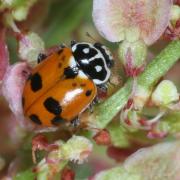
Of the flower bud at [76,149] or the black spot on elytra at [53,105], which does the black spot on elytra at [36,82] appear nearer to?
the black spot on elytra at [53,105]

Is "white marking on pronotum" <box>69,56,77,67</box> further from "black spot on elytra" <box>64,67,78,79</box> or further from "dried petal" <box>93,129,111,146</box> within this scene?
"dried petal" <box>93,129,111,146</box>

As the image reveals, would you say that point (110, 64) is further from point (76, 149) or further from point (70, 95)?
point (76, 149)

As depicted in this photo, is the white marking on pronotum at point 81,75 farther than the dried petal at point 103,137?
Yes

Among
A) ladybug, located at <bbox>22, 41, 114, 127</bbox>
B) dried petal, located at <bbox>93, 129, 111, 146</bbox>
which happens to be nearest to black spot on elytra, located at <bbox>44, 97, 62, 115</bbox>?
ladybug, located at <bbox>22, 41, 114, 127</bbox>

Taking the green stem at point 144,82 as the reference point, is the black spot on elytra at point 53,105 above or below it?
above

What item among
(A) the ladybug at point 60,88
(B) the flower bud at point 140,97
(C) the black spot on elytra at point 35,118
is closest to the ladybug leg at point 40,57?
(A) the ladybug at point 60,88

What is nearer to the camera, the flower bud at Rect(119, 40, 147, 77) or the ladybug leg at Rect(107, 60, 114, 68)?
the flower bud at Rect(119, 40, 147, 77)

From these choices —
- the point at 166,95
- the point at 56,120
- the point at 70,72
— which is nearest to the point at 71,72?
the point at 70,72

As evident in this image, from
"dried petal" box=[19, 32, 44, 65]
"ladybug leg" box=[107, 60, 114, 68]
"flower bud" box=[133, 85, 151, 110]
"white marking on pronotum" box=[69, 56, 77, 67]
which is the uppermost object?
"dried petal" box=[19, 32, 44, 65]
